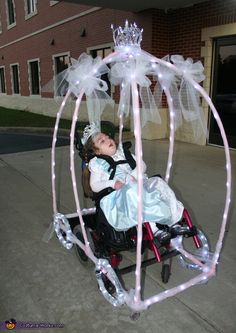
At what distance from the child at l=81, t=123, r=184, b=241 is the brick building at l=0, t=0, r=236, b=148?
7.20 feet

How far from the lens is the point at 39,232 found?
3990mm

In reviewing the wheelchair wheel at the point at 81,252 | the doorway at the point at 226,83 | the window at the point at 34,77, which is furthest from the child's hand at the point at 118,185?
the window at the point at 34,77

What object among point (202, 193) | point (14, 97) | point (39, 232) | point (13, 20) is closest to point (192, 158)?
point (202, 193)

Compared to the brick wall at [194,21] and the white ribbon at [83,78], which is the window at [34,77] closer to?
the brick wall at [194,21]

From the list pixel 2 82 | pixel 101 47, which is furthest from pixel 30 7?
pixel 101 47

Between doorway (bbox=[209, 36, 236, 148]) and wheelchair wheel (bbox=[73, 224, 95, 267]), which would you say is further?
doorway (bbox=[209, 36, 236, 148])

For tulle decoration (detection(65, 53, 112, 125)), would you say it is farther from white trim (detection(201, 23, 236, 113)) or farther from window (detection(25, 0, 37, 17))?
window (detection(25, 0, 37, 17))

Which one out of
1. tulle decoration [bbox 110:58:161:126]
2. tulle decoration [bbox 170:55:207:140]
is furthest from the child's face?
tulle decoration [bbox 170:55:207:140]

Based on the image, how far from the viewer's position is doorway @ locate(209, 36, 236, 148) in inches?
310

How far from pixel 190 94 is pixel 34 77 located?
641 inches

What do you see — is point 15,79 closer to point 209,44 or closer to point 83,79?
point 209,44

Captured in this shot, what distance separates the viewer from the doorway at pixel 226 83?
310 inches

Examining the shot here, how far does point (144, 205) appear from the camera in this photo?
2.53m

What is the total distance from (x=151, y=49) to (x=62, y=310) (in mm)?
8004
